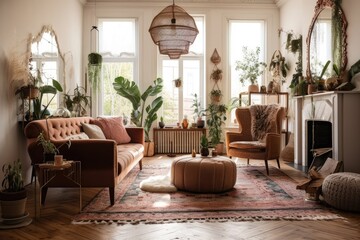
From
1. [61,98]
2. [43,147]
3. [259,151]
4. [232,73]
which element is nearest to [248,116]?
[259,151]

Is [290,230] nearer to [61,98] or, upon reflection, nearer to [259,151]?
[259,151]

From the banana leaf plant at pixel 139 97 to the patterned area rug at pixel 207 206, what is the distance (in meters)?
2.82

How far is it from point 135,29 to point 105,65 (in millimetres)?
1082

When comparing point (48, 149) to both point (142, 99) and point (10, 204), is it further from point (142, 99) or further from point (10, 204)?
point (142, 99)

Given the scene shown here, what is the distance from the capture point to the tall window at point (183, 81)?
24.0 ft

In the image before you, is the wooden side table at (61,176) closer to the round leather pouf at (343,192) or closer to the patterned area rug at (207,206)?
the patterned area rug at (207,206)

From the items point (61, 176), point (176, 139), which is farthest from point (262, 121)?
point (61, 176)

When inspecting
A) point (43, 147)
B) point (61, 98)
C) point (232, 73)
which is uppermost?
point (232, 73)

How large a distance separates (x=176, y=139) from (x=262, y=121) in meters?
2.25

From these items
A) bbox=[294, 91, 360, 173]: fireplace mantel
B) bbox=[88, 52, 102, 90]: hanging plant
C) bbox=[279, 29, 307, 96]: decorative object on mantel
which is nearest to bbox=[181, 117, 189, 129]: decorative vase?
bbox=[88, 52, 102, 90]: hanging plant

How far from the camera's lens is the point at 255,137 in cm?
542

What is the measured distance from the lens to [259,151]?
4789 mm

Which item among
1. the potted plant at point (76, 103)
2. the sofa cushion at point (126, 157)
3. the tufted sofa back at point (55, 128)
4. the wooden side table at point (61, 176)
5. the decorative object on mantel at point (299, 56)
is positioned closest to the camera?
the wooden side table at point (61, 176)


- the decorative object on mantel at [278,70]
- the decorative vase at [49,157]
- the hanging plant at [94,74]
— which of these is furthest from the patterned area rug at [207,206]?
the hanging plant at [94,74]
